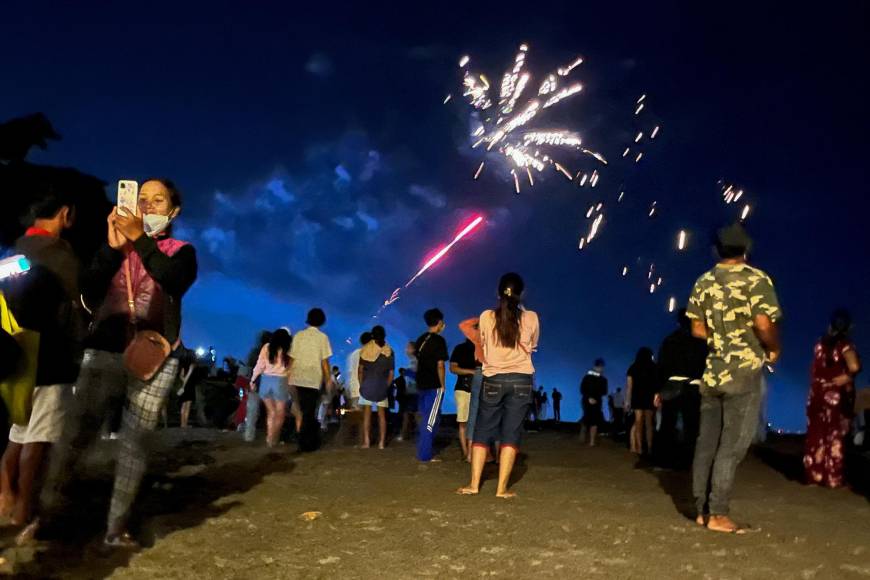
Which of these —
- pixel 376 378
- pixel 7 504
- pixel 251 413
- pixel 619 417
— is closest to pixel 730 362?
pixel 7 504

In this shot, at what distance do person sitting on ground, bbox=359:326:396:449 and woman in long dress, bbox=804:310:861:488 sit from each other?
22.0 ft

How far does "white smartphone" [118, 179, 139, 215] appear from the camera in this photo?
460cm

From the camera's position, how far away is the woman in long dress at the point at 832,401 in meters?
9.53

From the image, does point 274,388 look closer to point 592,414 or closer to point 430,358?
point 430,358

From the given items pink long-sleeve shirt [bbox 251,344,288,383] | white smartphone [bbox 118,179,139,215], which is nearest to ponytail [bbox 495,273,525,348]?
white smartphone [bbox 118,179,139,215]

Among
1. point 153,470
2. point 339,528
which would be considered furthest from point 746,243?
point 153,470

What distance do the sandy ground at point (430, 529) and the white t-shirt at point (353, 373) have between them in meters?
4.41

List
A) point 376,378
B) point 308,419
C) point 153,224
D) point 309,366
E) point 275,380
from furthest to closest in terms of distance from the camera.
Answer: point 376,378 < point 275,380 < point 309,366 < point 308,419 < point 153,224

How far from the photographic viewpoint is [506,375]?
793 centimetres

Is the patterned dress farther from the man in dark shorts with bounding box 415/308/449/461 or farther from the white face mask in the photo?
the white face mask

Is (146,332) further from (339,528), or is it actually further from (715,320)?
(715,320)

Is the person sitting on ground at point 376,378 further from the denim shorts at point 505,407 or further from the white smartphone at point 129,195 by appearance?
the white smartphone at point 129,195

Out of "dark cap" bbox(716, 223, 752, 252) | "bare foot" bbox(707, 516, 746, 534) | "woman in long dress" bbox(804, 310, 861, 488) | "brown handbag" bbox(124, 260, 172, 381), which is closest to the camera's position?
"brown handbag" bbox(124, 260, 172, 381)

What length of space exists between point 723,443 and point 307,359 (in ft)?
24.7
